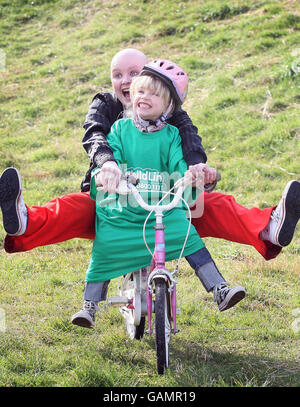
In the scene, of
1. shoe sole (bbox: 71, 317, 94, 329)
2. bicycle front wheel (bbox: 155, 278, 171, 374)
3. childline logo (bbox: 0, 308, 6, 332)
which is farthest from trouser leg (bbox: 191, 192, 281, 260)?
childline logo (bbox: 0, 308, 6, 332)

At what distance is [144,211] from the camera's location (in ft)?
13.2

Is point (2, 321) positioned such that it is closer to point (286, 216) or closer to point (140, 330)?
point (140, 330)

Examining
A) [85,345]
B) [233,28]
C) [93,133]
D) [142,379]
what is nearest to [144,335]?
[85,345]

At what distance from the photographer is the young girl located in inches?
156

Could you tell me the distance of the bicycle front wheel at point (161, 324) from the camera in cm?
345

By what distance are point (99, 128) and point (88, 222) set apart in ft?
2.39

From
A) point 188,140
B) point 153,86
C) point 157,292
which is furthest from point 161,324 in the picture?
point 153,86

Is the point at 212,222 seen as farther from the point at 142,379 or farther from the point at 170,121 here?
the point at 142,379

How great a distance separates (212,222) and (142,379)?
1236mm

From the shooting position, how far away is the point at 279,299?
5.05m

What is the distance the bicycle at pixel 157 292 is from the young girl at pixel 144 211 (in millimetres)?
158

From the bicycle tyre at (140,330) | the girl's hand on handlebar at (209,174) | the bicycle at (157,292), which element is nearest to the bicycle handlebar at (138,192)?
the bicycle at (157,292)

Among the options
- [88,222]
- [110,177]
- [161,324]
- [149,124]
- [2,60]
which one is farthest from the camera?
[2,60]

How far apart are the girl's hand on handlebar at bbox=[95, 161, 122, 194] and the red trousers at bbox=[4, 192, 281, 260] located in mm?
Answer: 463
